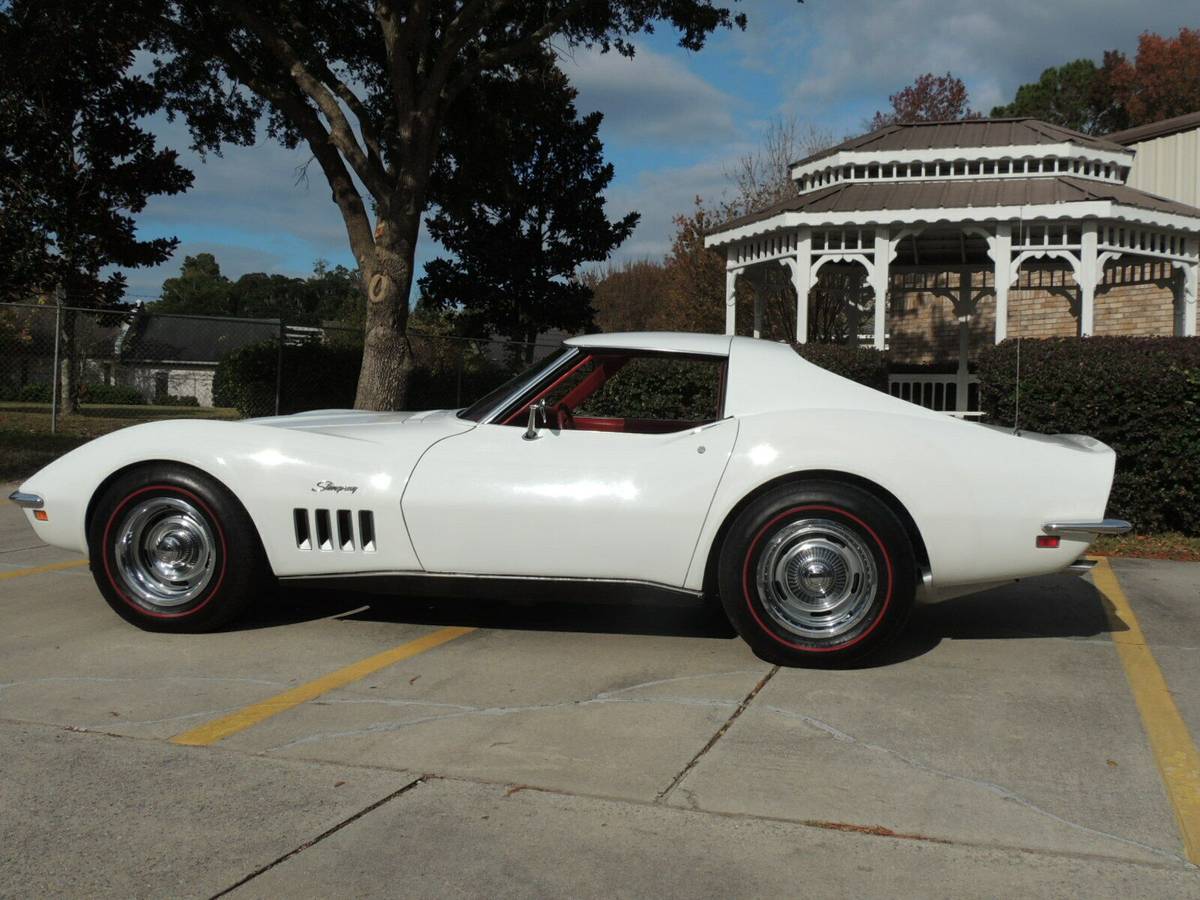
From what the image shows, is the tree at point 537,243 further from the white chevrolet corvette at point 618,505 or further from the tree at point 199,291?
the tree at point 199,291

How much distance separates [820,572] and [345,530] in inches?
76.7

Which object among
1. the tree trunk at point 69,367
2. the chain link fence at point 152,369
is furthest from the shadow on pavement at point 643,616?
the tree trunk at point 69,367

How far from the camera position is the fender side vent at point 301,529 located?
4.56m

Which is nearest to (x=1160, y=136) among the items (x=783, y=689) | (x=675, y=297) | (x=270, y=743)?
(x=675, y=297)

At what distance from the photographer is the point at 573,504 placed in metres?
4.36

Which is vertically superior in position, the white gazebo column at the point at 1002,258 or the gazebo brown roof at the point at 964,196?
the gazebo brown roof at the point at 964,196

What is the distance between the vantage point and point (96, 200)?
18.1 metres

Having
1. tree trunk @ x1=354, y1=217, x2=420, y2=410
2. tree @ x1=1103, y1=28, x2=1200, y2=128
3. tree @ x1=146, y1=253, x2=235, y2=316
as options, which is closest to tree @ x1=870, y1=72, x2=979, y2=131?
tree @ x1=1103, y1=28, x2=1200, y2=128

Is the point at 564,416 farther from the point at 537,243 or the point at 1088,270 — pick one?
the point at 537,243

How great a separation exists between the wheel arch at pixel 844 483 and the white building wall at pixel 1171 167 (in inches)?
709

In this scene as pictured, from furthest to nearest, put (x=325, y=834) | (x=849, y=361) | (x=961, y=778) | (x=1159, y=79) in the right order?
(x=1159, y=79) < (x=849, y=361) < (x=961, y=778) < (x=325, y=834)

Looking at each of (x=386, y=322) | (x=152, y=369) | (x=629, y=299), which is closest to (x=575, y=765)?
(x=386, y=322)

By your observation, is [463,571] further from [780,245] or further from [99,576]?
[780,245]

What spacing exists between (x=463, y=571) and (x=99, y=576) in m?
1.65
